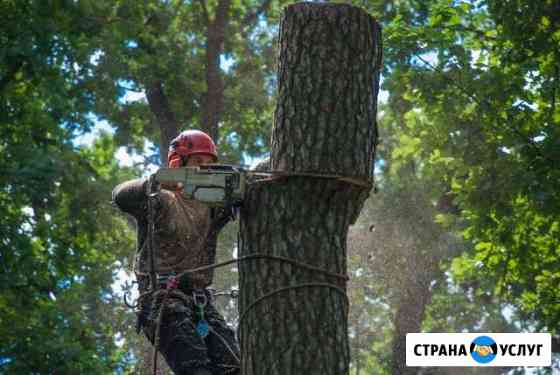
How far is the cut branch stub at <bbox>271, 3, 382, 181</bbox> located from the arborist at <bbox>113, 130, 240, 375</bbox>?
1156mm

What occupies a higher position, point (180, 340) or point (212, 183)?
point (212, 183)

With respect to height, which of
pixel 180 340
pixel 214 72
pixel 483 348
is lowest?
pixel 180 340

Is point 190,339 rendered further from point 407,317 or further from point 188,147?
point 407,317

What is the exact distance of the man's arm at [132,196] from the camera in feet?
21.0

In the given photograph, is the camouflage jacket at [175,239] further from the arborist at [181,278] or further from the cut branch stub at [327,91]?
the cut branch stub at [327,91]

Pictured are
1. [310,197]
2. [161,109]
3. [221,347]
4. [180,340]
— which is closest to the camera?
[310,197]

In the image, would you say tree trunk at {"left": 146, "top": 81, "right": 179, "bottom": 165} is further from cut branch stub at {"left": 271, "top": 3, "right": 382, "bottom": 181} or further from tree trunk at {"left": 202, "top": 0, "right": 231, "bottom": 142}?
cut branch stub at {"left": 271, "top": 3, "right": 382, "bottom": 181}

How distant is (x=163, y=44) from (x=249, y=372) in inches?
611

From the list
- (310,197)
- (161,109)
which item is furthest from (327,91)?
(161,109)

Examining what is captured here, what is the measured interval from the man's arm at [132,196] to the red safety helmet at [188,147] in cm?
55

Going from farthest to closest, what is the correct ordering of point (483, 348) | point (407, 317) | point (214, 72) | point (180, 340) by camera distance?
point (407, 317) → point (214, 72) → point (483, 348) → point (180, 340)

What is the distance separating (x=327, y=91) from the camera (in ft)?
17.3

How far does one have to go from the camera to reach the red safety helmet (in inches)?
274

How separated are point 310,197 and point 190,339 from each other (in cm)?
149
